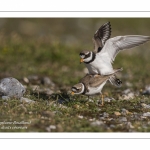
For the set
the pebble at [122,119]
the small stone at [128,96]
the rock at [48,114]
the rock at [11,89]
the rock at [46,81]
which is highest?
the rock at [46,81]

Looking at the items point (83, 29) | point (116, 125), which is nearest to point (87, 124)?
point (116, 125)

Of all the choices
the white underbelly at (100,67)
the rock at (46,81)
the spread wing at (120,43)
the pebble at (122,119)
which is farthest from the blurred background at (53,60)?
the pebble at (122,119)

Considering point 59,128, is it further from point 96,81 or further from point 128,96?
point 128,96

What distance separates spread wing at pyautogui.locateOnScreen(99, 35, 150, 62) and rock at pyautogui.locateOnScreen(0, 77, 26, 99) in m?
2.58

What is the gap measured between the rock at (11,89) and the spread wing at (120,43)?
8.45 feet

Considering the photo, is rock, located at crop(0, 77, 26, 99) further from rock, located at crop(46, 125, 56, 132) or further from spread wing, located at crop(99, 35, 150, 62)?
spread wing, located at crop(99, 35, 150, 62)

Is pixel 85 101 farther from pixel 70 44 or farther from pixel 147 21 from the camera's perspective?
pixel 147 21

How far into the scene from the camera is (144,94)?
1275cm

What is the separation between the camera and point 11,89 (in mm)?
10734

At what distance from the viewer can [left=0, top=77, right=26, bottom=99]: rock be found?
10705mm

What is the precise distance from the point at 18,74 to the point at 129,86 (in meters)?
4.17

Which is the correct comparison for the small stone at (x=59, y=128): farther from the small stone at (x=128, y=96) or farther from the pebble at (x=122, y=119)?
the small stone at (x=128, y=96)

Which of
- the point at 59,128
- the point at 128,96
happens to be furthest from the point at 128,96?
the point at 59,128

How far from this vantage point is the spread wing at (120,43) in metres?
11.3
